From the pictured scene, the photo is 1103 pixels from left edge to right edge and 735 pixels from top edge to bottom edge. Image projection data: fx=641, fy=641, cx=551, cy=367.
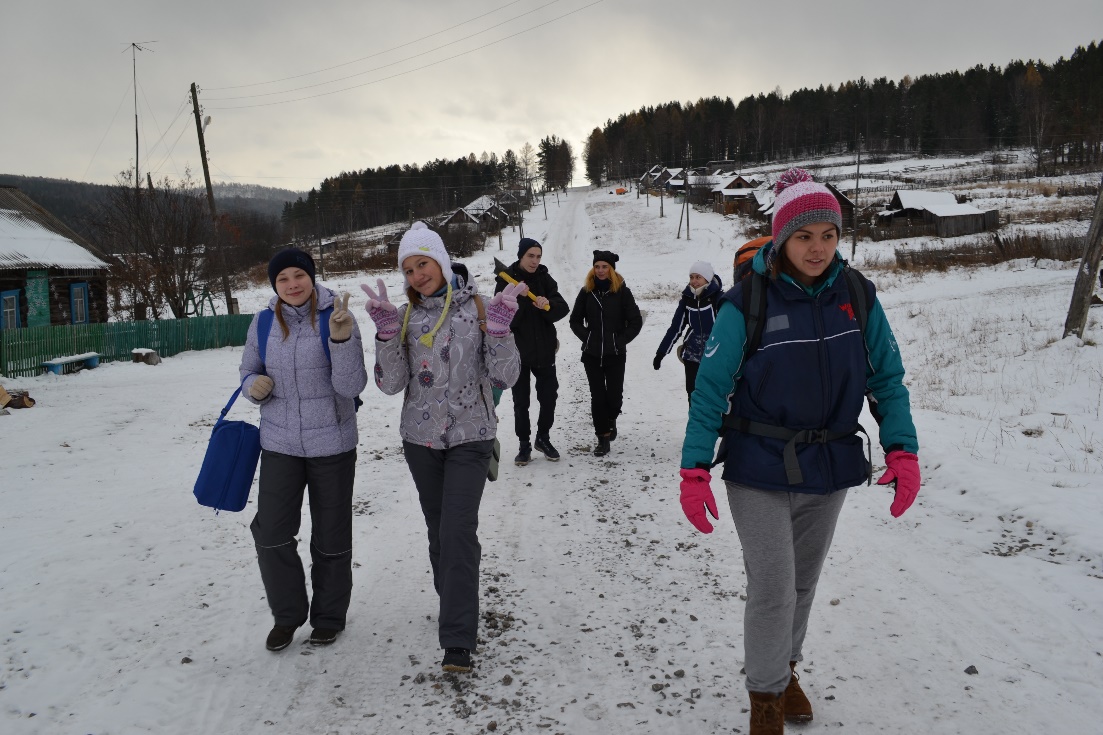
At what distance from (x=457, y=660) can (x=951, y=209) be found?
5275 cm

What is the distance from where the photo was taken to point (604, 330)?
7.14m

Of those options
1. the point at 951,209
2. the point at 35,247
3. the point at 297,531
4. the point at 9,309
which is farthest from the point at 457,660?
the point at 951,209

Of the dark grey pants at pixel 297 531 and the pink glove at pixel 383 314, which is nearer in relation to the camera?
the pink glove at pixel 383 314

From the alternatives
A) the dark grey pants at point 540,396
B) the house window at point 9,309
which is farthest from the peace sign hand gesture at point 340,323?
the house window at point 9,309

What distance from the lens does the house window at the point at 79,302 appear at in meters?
23.2

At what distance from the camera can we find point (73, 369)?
651 inches

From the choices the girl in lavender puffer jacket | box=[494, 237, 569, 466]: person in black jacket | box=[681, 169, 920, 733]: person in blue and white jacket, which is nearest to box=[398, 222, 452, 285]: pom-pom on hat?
the girl in lavender puffer jacket

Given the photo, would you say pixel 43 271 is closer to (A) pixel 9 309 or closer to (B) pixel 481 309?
(A) pixel 9 309

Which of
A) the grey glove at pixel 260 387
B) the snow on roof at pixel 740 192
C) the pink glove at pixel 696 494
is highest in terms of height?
the snow on roof at pixel 740 192

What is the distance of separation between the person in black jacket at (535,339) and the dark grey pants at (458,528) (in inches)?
126

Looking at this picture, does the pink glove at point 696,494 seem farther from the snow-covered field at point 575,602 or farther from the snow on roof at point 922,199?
the snow on roof at point 922,199

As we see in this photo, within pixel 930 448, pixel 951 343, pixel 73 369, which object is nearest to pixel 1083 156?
pixel 951 343

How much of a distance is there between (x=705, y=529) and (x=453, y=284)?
1.93 meters

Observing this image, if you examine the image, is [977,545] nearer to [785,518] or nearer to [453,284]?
[785,518]
